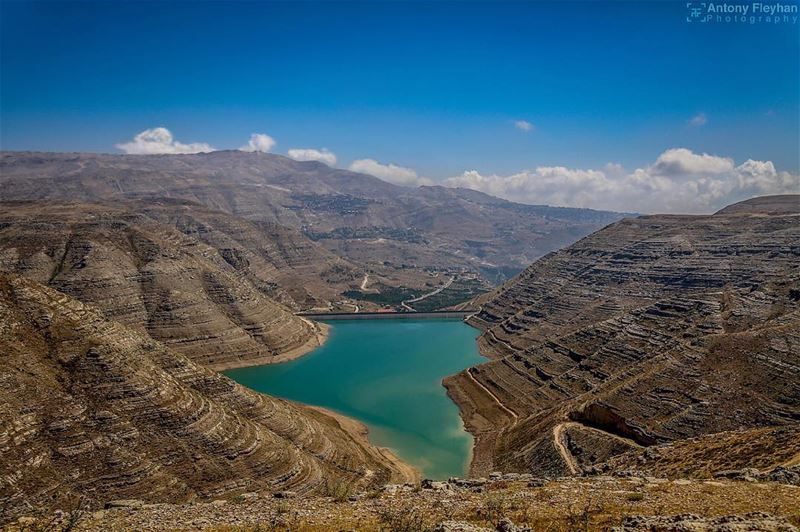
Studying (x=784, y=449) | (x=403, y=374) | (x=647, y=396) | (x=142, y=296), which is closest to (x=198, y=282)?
(x=142, y=296)

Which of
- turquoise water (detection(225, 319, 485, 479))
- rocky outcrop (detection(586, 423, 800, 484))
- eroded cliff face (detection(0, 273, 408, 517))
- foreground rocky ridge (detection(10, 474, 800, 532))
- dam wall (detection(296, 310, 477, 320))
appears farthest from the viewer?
dam wall (detection(296, 310, 477, 320))

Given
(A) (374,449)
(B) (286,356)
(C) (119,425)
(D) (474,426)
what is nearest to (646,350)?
(D) (474,426)

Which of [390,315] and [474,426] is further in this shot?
[390,315]

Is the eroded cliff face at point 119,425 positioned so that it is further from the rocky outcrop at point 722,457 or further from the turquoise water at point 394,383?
the rocky outcrop at point 722,457

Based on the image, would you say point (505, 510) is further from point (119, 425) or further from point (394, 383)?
point (394, 383)

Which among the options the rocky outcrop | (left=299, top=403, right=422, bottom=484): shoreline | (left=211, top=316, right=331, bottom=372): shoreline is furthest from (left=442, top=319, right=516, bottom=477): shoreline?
(left=211, top=316, right=331, bottom=372): shoreline

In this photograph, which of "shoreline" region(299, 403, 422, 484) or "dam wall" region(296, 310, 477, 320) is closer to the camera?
"shoreline" region(299, 403, 422, 484)

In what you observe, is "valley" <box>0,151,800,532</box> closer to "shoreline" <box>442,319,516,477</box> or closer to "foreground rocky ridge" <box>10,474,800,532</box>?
"shoreline" <box>442,319,516,477</box>
